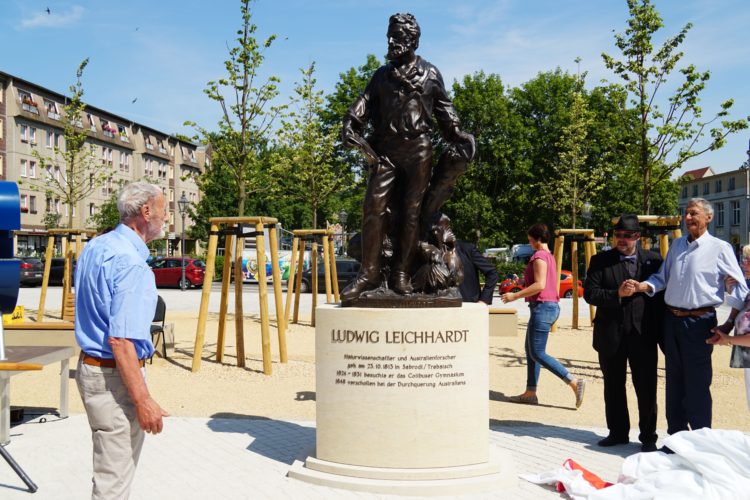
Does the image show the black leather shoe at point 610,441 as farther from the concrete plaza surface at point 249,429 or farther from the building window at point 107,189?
the building window at point 107,189

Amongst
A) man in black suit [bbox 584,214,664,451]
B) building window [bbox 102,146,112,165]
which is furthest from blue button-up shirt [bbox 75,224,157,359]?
building window [bbox 102,146,112,165]

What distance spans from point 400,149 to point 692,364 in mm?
2790

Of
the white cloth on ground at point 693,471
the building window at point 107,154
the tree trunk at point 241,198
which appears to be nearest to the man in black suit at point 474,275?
the white cloth on ground at point 693,471

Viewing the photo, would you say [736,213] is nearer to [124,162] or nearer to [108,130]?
[124,162]

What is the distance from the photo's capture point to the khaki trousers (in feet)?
10.5

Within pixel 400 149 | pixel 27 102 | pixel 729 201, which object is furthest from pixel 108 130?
pixel 729 201

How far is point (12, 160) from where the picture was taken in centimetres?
5100

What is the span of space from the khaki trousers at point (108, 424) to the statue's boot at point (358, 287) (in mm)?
2346

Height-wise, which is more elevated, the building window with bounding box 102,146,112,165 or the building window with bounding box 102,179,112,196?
the building window with bounding box 102,146,112,165

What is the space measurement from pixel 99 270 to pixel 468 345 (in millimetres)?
2713

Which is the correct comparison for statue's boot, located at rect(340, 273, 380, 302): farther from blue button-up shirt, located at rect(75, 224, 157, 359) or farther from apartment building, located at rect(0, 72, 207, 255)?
apartment building, located at rect(0, 72, 207, 255)

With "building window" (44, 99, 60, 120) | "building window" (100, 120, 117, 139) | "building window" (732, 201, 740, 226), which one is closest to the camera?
"building window" (44, 99, 60, 120)

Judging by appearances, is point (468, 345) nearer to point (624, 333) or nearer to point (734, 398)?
point (624, 333)

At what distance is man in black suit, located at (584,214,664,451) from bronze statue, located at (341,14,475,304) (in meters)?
1.52
